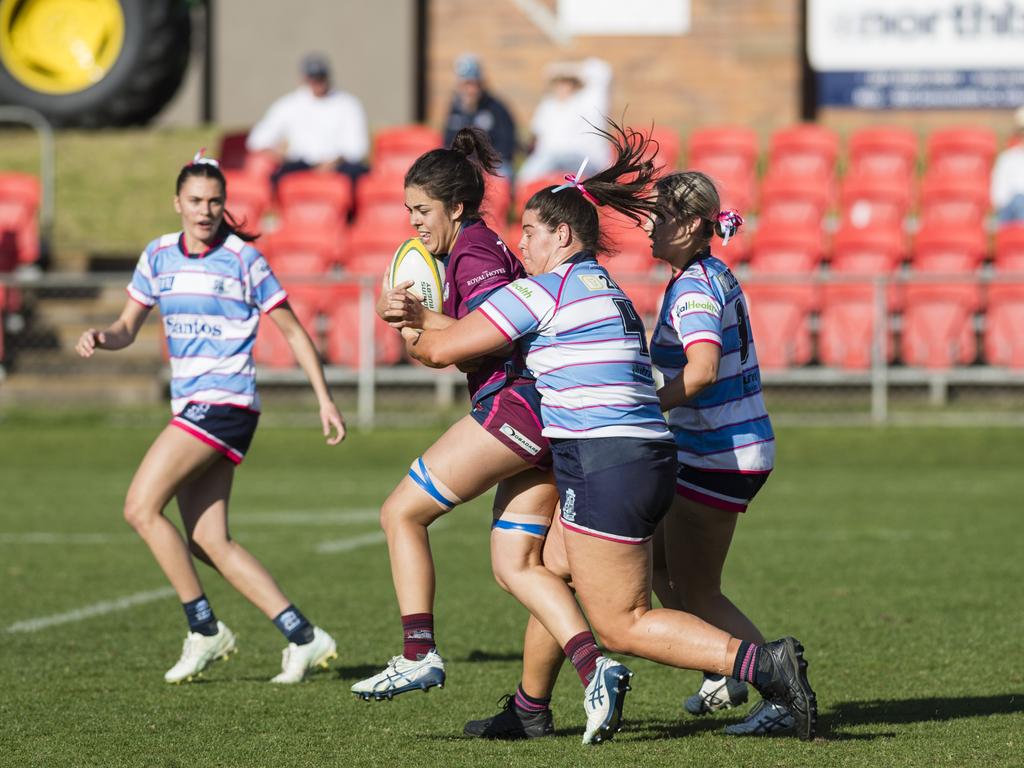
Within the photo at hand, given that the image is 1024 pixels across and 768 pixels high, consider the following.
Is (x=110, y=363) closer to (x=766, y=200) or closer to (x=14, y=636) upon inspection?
(x=766, y=200)

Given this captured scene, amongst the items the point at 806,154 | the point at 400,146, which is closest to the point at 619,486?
the point at 806,154

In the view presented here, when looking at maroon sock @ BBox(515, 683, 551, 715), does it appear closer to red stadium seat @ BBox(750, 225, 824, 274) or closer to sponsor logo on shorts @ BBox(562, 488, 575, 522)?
sponsor logo on shorts @ BBox(562, 488, 575, 522)

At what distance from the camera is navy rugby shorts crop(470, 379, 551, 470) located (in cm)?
492

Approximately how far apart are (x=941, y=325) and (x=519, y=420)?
992 centimetres

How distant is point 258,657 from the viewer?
21.5 ft

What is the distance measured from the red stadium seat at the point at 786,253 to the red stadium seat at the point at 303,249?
390cm

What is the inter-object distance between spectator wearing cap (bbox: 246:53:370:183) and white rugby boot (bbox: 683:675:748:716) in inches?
445

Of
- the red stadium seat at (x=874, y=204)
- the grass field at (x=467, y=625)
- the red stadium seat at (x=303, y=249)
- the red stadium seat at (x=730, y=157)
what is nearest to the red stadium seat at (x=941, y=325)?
the grass field at (x=467, y=625)

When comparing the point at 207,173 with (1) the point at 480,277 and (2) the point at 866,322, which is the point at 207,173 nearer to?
(1) the point at 480,277

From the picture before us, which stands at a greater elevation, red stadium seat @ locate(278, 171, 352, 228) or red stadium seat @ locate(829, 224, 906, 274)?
red stadium seat @ locate(278, 171, 352, 228)

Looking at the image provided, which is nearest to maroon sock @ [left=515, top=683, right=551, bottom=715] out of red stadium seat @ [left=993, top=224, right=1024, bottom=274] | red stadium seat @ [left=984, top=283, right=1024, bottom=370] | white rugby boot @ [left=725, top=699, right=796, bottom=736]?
white rugby boot @ [left=725, top=699, right=796, bottom=736]

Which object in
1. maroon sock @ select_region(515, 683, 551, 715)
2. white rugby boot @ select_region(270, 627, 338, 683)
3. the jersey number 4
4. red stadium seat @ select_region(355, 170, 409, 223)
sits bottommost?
white rugby boot @ select_region(270, 627, 338, 683)

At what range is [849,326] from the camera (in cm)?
1415

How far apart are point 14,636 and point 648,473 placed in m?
3.38
